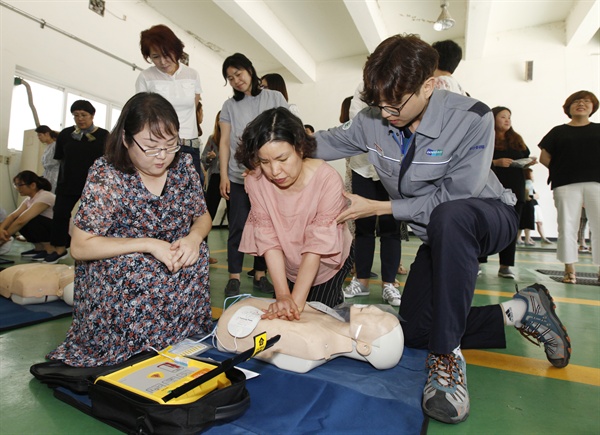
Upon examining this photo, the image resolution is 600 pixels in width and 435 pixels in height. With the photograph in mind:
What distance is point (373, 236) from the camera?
2299 millimetres

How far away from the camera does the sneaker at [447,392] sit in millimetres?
977

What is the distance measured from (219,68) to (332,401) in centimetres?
862

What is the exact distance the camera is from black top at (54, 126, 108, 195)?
3350mm

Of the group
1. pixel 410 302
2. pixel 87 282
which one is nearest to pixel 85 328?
pixel 87 282

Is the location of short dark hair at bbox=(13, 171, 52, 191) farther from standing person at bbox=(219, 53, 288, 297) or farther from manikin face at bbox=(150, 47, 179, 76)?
standing person at bbox=(219, 53, 288, 297)

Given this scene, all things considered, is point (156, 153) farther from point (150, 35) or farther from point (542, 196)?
point (542, 196)

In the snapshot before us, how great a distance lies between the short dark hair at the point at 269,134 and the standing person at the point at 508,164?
2.27m

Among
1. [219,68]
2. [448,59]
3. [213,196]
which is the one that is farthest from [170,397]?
[219,68]

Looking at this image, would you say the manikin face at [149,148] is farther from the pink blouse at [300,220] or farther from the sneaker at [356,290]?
the sneaker at [356,290]

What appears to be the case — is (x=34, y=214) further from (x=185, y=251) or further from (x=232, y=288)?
(x=185, y=251)

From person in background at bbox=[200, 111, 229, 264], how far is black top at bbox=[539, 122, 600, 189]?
2.81m

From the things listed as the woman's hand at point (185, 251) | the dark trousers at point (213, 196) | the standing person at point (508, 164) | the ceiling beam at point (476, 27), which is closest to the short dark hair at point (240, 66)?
the dark trousers at point (213, 196)

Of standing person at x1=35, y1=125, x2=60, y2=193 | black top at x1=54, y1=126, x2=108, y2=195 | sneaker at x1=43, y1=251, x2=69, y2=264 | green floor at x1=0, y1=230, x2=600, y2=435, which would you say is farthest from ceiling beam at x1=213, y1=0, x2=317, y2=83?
green floor at x1=0, y1=230, x2=600, y2=435

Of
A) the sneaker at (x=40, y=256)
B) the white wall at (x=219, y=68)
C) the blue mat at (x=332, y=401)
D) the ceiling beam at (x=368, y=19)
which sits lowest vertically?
the blue mat at (x=332, y=401)
